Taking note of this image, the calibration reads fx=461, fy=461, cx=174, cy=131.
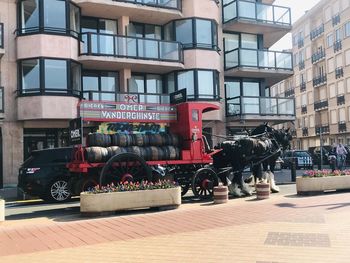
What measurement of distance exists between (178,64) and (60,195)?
1231cm

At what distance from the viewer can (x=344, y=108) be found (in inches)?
2192

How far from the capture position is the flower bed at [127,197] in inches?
438

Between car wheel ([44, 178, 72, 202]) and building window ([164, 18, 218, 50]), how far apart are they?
13.3m

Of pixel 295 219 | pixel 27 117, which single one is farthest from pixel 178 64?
pixel 295 219

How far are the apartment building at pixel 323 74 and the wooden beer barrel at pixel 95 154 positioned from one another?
41134mm

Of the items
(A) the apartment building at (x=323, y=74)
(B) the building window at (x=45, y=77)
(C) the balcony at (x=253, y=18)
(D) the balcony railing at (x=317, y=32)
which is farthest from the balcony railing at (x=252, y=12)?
(D) the balcony railing at (x=317, y=32)

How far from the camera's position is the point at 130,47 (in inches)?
955

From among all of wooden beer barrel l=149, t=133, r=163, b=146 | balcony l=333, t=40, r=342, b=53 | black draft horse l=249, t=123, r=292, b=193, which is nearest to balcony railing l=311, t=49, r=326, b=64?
balcony l=333, t=40, r=342, b=53

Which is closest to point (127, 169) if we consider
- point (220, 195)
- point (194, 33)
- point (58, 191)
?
point (220, 195)

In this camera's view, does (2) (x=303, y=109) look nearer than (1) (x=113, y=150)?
No

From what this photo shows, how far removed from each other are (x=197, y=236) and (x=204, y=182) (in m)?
6.03

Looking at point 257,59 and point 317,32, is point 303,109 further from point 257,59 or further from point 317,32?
point 257,59

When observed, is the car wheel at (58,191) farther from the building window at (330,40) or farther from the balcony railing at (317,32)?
the balcony railing at (317,32)

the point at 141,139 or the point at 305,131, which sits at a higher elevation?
the point at 305,131
